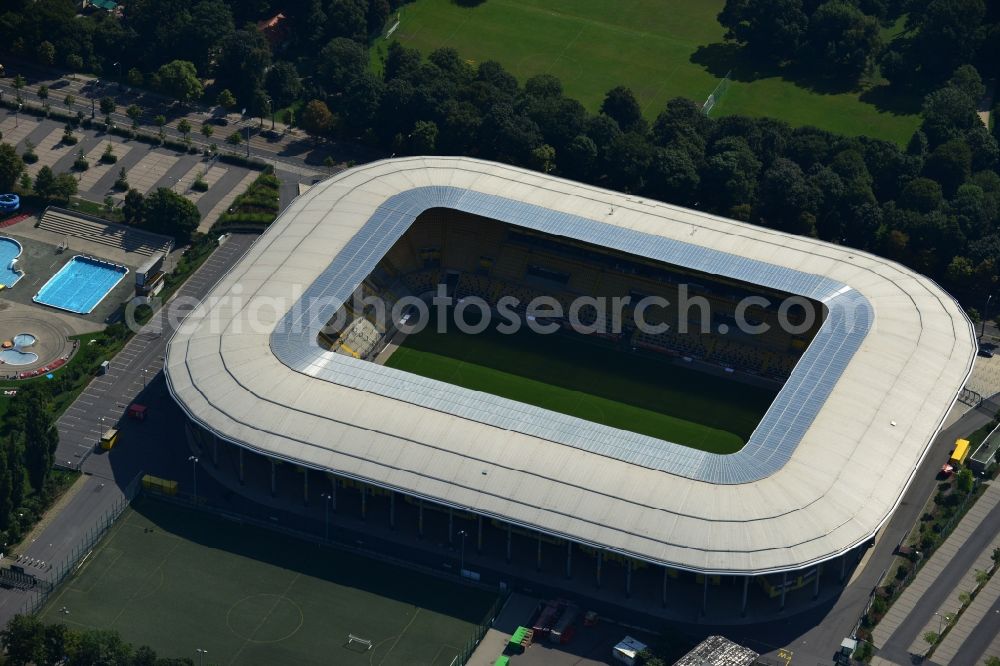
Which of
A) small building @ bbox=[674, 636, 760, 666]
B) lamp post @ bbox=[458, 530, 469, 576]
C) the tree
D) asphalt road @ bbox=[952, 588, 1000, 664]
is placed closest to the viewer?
the tree

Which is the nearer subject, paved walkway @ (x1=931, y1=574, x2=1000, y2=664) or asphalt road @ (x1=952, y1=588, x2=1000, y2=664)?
asphalt road @ (x1=952, y1=588, x2=1000, y2=664)

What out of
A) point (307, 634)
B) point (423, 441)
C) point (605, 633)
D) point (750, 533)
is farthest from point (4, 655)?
point (750, 533)

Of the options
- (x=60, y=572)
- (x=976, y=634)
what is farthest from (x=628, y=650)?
(x=60, y=572)

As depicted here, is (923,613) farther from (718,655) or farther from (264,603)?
(264,603)

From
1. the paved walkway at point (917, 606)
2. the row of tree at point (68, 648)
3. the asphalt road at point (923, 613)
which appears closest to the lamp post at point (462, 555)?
the row of tree at point (68, 648)

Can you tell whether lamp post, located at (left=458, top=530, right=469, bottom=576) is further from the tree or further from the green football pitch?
the tree

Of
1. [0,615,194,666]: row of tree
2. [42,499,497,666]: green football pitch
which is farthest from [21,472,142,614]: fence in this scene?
[0,615,194,666]: row of tree

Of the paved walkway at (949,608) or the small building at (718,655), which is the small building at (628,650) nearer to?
the small building at (718,655)

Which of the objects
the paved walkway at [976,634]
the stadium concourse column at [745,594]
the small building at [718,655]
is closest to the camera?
the small building at [718,655]

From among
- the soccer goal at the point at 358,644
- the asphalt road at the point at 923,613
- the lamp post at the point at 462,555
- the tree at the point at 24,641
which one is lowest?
the tree at the point at 24,641
